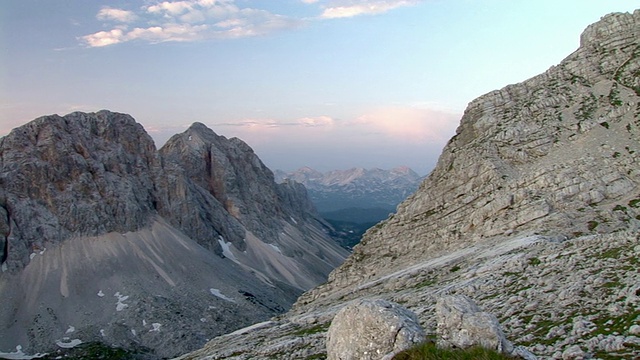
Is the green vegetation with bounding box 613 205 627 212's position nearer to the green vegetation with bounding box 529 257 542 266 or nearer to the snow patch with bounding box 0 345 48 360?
the green vegetation with bounding box 529 257 542 266

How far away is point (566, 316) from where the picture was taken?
23188mm

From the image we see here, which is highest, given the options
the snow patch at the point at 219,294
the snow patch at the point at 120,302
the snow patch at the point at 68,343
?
the snow patch at the point at 120,302

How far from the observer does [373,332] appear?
18.3 metres

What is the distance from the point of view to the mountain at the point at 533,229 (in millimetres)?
24562

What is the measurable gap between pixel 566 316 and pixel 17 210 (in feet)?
566

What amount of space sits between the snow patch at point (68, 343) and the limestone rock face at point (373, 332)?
4869 inches

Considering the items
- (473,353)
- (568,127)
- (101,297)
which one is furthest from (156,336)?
(473,353)

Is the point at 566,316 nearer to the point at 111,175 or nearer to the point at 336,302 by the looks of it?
the point at 336,302

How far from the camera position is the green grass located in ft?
50.8

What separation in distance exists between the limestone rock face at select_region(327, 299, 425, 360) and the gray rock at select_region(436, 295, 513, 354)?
3.16 feet

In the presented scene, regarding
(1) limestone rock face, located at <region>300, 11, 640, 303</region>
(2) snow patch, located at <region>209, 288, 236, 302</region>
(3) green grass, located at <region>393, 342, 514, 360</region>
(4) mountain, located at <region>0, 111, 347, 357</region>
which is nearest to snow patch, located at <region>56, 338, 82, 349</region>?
(4) mountain, located at <region>0, 111, 347, 357</region>

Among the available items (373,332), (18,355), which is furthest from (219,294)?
(373,332)

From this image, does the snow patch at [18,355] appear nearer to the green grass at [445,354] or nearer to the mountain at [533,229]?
the mountain at [533,229]

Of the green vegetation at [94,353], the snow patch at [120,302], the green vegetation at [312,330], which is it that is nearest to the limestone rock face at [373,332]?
the green vegetation at [312,330]
